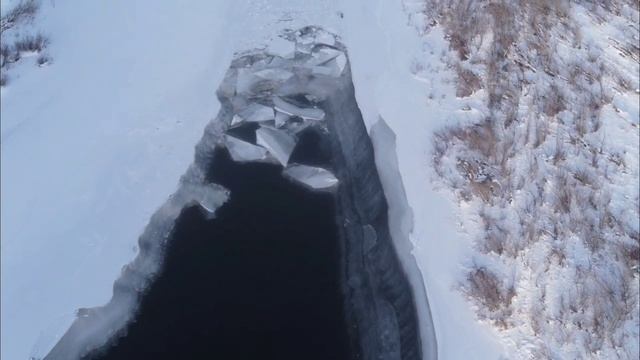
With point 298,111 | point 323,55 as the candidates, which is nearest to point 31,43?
point 298,111

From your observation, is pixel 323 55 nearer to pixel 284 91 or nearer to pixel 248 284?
pixel 284 91

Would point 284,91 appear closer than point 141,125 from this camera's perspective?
No

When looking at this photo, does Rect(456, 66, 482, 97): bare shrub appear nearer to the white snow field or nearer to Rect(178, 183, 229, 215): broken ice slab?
the white snow field

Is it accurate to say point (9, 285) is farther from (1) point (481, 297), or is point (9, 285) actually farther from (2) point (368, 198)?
(1) point (481, 297)

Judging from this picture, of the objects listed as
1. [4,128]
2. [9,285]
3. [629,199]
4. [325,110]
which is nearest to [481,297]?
[629,199]

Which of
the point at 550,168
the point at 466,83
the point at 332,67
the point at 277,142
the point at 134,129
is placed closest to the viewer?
the point at 134,129
